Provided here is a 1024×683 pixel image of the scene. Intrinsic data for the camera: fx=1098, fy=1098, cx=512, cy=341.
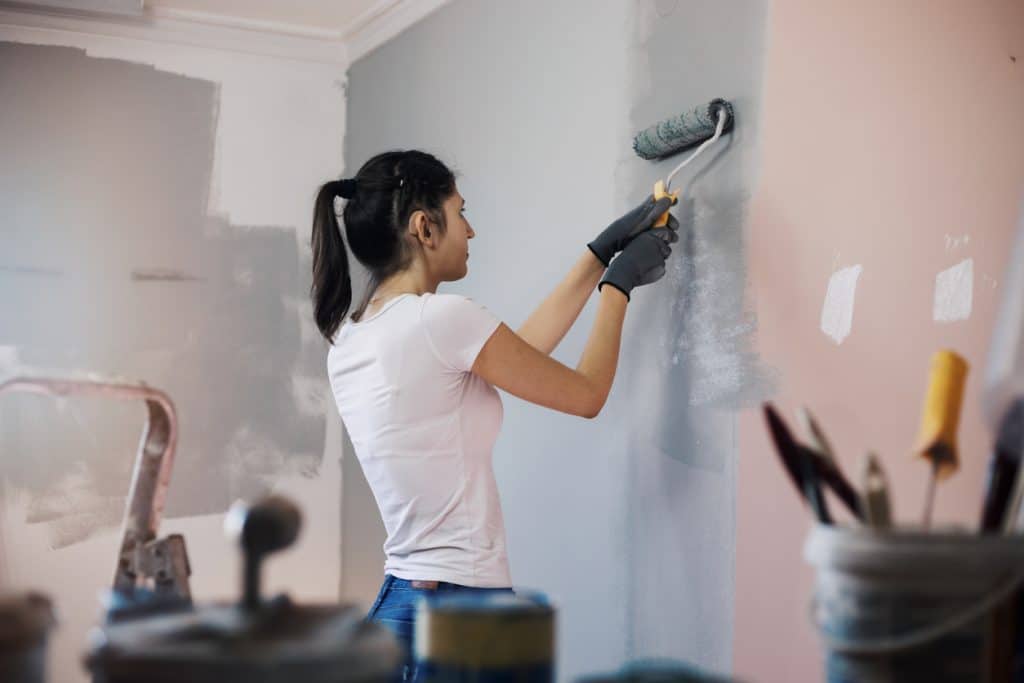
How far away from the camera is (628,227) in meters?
1.72

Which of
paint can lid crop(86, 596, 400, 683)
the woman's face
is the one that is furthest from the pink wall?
paint can lid crop(86, 596, 400, 683)

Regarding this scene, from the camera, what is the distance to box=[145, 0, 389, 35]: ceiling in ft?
9.50

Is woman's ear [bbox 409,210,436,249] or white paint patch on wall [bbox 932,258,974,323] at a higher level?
→ woman's ear [bbox 409,210,436,249]

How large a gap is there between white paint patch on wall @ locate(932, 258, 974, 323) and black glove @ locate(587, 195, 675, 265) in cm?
46

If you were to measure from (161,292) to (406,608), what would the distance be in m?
1.66

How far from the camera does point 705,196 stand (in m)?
1.72

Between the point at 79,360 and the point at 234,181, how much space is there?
64 cm

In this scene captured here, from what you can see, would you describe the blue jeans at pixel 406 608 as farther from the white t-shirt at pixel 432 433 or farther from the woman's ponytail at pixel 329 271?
the woman's ponytail at pixel 329 271

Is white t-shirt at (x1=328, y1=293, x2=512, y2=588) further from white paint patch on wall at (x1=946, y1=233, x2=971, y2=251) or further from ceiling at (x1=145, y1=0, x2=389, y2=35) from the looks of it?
ceiling at (x1=145, y1=0, x2=389, y2=35)

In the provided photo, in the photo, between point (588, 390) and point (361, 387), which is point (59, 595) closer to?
point (361, 387)

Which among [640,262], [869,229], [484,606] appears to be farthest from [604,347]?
[484,606]

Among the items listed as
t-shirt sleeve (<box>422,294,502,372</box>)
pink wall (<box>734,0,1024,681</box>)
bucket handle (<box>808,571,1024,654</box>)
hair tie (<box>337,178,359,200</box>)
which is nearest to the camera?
bucket handle (<box>808,571,1024,654</box>)

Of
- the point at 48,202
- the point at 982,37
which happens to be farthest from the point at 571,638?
the point at 48,202

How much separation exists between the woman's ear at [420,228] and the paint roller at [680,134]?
36 cm
